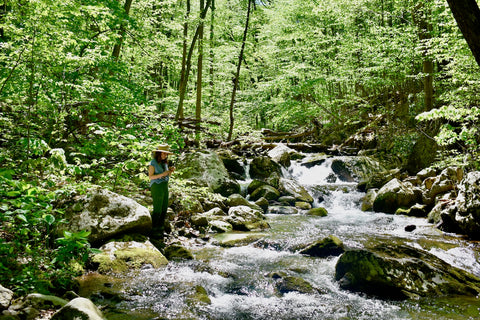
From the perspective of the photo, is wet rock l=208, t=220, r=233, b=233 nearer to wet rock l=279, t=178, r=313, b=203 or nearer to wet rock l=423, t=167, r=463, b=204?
wet rock l=279, t=178, r=313, b=203

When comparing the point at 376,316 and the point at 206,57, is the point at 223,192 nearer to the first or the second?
the point at 376,316

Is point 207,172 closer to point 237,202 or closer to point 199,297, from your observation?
point 237,202

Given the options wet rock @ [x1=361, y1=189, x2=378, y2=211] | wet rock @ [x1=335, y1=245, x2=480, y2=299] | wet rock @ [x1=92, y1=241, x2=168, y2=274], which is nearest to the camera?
wet rock @ [x1=335, y1=245, x2=480, y2=299]

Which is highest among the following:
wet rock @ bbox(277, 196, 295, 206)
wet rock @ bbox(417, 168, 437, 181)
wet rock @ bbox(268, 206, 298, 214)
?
wet rock @ bbox(417, 168, 437, 181)

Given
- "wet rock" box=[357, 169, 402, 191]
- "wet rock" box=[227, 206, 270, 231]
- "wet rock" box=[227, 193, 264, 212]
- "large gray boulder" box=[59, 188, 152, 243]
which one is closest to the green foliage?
"large gray boulder" box=[59, 188, 152, 243]

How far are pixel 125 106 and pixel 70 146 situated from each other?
1.93 m

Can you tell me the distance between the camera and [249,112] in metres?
23.2

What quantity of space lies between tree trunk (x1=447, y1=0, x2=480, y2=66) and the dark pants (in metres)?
5.31

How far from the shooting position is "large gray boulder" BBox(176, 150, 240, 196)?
36.2ft

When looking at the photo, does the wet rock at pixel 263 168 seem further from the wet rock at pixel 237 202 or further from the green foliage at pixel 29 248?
the green foliage at pixel 29 248

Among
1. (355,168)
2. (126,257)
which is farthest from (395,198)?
(126,257)

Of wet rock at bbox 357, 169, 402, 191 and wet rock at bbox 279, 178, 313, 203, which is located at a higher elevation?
wet rock at bbox 357, 169, 402, 191

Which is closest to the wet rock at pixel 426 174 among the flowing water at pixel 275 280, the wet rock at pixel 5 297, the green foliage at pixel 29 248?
the flowing water at pixel 275 280

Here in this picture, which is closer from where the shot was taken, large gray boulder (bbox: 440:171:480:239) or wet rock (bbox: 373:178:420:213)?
large gray boulder (bbox: 440:171:480:239)
